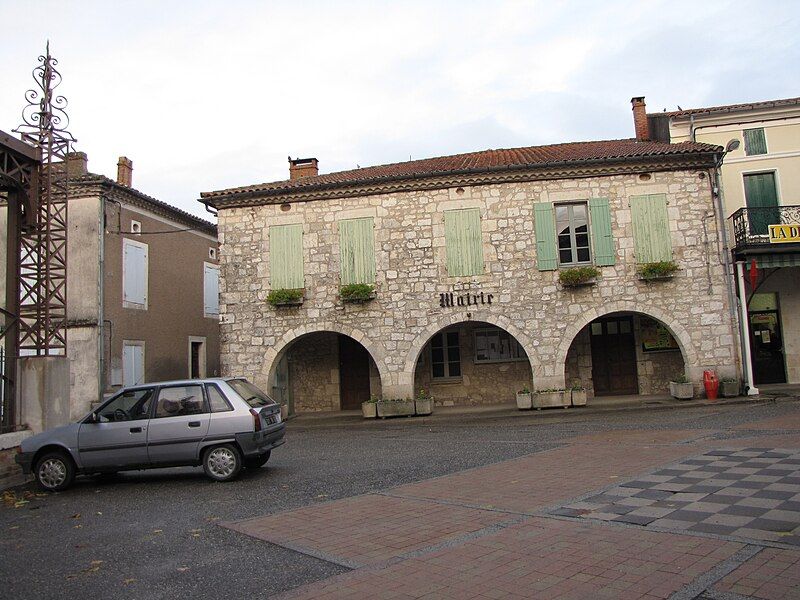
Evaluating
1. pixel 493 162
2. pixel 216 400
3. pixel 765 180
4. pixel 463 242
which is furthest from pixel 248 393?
pixel 765 180

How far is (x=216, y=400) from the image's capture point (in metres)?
8.45

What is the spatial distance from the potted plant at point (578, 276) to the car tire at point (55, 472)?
38.7 ft

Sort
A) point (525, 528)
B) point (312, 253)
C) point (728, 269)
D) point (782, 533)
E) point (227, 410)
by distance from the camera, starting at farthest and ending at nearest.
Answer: point (312, 253) → point (728, 269) → point (227, 410) → point (525, 528) → point (782, 533)

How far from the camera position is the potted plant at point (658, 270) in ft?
52.2

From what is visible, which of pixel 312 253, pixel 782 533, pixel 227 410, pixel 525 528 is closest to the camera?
pixel 782 533

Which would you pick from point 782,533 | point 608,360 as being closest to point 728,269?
point 608,360

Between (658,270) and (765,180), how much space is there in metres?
5.39

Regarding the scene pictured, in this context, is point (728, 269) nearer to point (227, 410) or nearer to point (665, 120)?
point (665, 120)

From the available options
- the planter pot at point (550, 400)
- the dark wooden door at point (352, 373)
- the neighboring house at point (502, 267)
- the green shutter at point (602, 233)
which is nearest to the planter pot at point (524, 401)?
the planter pot at point (550, 400)

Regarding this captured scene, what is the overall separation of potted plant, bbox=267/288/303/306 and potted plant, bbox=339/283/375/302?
116 centimetres

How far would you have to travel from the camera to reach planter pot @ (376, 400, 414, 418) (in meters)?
16.1

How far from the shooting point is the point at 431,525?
552 cm

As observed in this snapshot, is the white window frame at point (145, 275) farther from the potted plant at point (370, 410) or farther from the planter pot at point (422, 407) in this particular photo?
the planter pot at point (422, 407)

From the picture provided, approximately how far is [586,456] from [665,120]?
13.7 m
